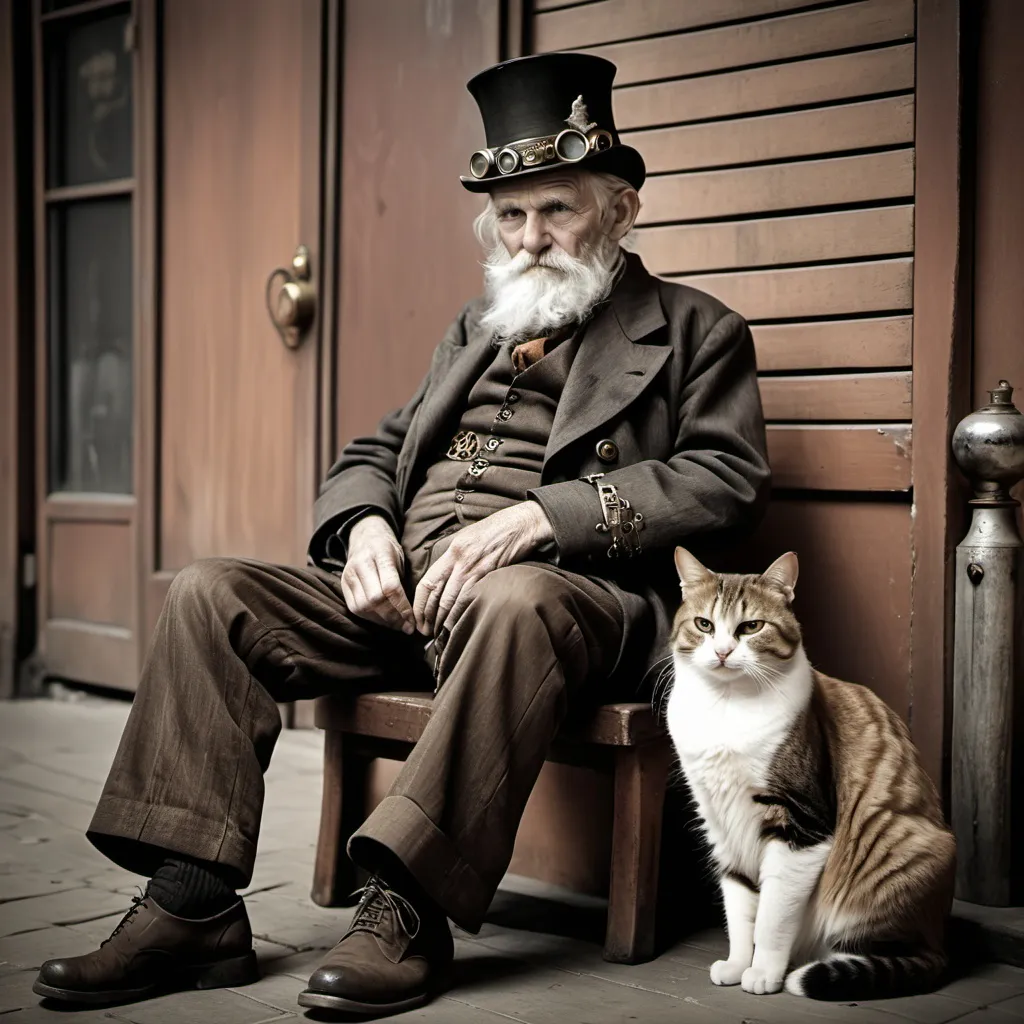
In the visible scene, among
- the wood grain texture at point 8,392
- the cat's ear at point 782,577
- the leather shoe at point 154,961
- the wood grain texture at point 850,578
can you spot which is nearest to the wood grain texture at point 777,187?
the wood grain texture at point 850,578

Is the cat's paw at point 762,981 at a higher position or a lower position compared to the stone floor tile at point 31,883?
higher

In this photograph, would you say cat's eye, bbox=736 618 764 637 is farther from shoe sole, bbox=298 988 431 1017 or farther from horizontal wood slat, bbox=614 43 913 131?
horizontal wood slat, bbox=614 43 913 131

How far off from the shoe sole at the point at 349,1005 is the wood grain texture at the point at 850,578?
1223 millimetres

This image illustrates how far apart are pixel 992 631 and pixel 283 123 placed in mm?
2782

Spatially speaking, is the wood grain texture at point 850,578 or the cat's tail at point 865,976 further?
the wood grain texture at point 850,578

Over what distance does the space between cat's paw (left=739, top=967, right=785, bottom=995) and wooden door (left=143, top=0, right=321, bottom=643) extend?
2.39m

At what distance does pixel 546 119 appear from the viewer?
8.96 feet

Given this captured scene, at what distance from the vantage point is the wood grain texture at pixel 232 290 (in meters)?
4.29

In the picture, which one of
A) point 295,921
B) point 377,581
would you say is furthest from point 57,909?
point 377,581

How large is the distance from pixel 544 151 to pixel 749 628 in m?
1.09

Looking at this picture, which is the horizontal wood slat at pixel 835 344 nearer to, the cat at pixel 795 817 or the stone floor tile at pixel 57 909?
the cat at pixel 795 817

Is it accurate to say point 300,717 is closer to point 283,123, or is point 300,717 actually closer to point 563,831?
point 563,831

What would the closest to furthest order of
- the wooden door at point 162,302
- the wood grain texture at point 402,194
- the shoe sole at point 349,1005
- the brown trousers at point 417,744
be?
the shoe sole at point 349,1005
the brown trousers at point 417,744
the wood grain texture at point 402,194
the wooden door at point 162,302

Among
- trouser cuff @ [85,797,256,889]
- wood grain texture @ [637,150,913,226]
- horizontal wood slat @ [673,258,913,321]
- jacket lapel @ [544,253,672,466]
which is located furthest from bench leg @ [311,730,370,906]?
wood grain texture @ [637,150,913,226]
